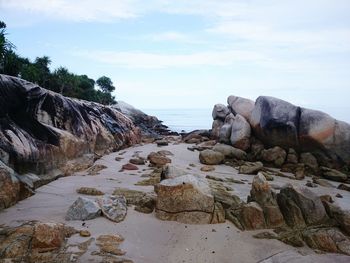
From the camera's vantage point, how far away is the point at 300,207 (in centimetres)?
654

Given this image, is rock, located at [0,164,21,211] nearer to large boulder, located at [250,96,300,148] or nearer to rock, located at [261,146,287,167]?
rock, located at [261,146,287,167]

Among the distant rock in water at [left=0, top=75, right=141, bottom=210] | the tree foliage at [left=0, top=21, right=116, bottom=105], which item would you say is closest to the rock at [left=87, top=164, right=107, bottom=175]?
the distant rock in water at [left=0, top=75, right=141, bottom=210]

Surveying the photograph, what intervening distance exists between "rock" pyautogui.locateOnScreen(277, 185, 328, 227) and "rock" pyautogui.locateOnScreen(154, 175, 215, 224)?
139cm

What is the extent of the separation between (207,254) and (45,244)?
2.46 meters

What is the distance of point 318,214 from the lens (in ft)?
20.9

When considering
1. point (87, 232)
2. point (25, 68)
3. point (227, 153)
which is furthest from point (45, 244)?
point (25, 68)

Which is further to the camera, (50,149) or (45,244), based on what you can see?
(50,149)

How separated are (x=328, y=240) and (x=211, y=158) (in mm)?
7812

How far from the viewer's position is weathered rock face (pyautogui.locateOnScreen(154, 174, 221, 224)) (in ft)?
21.4

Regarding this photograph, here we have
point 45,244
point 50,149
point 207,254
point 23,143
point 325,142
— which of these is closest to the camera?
point 45,244

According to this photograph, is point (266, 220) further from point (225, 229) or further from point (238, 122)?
point (238, 122)

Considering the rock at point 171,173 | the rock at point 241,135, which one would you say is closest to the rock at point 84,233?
the rock at point 171,173

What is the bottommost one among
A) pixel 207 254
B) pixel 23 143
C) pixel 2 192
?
pixel 207 254

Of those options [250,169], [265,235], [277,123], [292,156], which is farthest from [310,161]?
[265,235]
